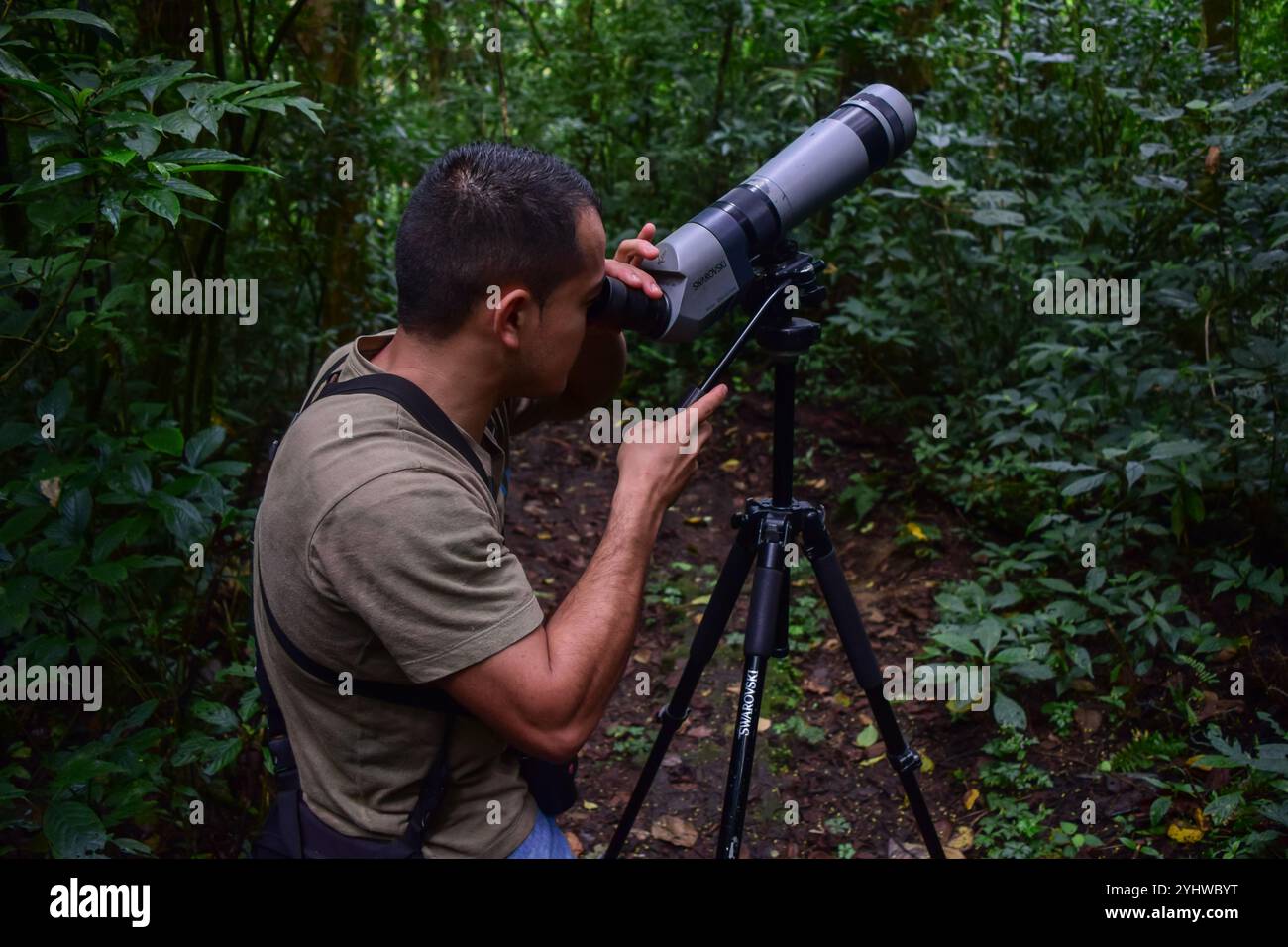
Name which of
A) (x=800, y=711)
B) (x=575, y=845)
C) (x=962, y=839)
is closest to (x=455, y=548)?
(x=575, y=845)

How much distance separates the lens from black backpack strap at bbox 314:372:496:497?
1.54 metres

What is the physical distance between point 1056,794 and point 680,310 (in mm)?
1709

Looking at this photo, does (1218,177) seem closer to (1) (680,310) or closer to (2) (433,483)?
(1) (680,310)

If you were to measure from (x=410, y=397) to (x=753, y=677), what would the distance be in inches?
35.0

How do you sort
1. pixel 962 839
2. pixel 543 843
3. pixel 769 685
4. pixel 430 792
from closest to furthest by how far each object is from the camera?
pixel 430 792, pixel 543 843, pixel 962 839, pixel 769 685

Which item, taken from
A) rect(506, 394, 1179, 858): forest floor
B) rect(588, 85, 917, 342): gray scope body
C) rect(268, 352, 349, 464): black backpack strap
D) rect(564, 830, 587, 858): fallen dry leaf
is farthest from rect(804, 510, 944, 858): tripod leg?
rect(564, 830, 587, 858): fallen dry leaf

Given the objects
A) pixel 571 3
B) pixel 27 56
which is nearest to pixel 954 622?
pixel 27 56

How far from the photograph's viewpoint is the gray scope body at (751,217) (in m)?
1.95

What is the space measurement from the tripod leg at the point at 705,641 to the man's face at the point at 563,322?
A: 2.01 ft

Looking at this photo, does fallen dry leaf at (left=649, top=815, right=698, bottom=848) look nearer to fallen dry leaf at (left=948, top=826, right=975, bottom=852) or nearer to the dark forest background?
the dark forest background

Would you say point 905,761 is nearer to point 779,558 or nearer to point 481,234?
point 779,558

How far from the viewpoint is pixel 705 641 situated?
2174 mm

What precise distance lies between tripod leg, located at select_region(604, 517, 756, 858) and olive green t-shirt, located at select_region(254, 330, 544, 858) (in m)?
0.58
